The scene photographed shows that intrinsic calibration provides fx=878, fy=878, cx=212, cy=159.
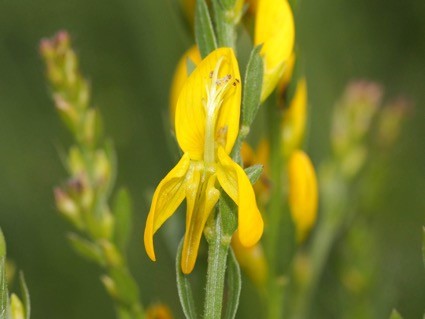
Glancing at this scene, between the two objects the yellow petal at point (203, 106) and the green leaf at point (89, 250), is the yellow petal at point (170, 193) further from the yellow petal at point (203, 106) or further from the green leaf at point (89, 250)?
the green leaf at point (89, 250)

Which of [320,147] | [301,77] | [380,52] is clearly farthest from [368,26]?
[301,77]

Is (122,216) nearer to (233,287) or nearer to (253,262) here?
(253,262)

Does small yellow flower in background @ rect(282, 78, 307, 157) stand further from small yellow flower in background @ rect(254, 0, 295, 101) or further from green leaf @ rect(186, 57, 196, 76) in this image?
green leaf @ rect(186, 57, 196, 76)

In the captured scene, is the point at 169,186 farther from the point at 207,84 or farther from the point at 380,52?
the point at 380,52

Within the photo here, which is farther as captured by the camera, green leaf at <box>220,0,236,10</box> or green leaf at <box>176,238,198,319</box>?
green leaf at <box>220,0,236,10</box>

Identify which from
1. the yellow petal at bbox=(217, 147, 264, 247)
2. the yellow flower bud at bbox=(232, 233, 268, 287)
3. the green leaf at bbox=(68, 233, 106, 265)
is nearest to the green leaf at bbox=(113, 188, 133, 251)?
the green leaf at bbox=(68, 233, 106, 265)

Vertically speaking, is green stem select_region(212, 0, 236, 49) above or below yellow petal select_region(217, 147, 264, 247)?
above
